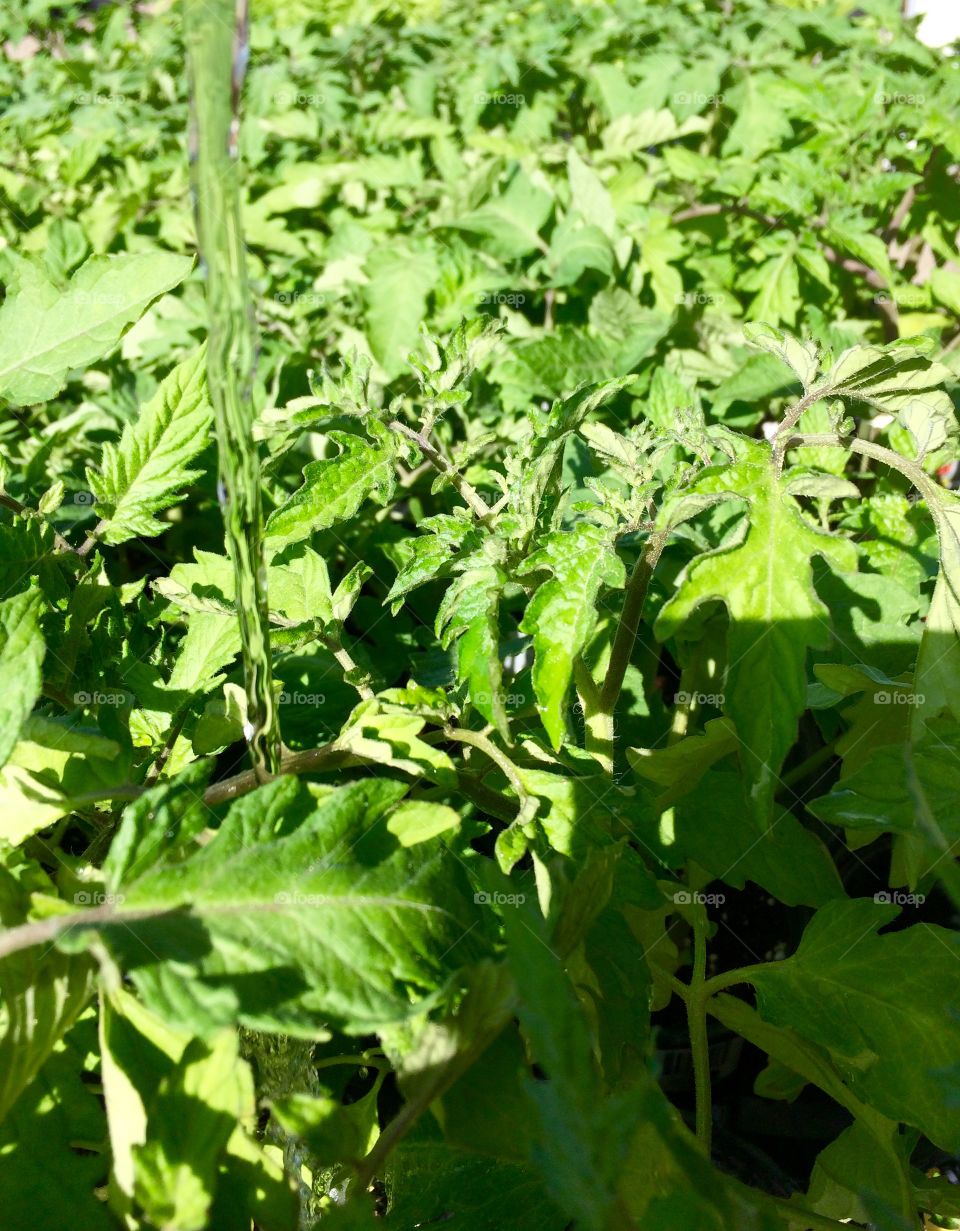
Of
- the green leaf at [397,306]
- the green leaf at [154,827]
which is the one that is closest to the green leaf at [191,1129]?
the green leaf at [154,827]

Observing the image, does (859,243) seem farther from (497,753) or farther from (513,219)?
(497,753)

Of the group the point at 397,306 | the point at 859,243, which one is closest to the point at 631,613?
the point at 397,306

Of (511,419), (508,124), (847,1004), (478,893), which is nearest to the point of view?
(478,893)

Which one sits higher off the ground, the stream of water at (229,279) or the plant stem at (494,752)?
the stream of water at (229,279)

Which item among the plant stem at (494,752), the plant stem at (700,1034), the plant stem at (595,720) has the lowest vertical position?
the plant stem at (700,1034)

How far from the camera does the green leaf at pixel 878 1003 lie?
35.8 inches

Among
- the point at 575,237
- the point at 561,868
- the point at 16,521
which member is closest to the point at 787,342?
the point at 561,868

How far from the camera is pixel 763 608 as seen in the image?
915 millimetres

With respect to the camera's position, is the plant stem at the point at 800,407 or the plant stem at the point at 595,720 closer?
the plant stem at the point at 800,407

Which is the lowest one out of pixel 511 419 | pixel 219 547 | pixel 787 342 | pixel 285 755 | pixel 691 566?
pixel 219 547

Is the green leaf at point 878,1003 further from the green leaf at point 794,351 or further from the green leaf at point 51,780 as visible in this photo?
the green leaf at point 51,780

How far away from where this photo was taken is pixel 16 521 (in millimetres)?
1026

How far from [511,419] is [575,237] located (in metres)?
0.43

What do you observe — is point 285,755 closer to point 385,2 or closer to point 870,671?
point 870,671
